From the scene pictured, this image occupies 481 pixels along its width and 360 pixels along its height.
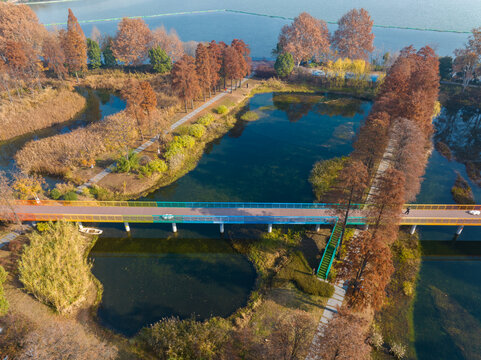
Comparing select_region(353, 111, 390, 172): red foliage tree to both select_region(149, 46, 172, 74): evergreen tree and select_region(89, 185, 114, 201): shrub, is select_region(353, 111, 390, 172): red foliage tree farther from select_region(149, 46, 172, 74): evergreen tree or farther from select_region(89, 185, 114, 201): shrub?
select_region(149, 46, 172, 74): evergreen tree

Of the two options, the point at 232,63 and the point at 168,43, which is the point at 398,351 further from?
the point at 168,43

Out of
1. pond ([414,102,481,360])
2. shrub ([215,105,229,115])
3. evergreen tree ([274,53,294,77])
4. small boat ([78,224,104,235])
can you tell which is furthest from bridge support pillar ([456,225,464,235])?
evergreen tree ([274,53,294,77])

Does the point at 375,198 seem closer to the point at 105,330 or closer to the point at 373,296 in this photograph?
the point at 373,296

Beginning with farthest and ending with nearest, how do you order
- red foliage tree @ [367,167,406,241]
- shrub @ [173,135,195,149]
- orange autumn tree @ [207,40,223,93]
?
1. orange autumn tree @ [207,40,223,93]
2. shrub @ [173,135,195,149]
3. red foliage tree @ [367,167,406,241]

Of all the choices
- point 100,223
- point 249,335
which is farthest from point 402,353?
point 100,223

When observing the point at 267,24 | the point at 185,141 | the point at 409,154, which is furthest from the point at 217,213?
the point at 267,24

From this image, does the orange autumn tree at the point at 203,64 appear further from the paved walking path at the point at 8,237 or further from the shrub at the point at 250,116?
the paved walking path at the point at 8,237
